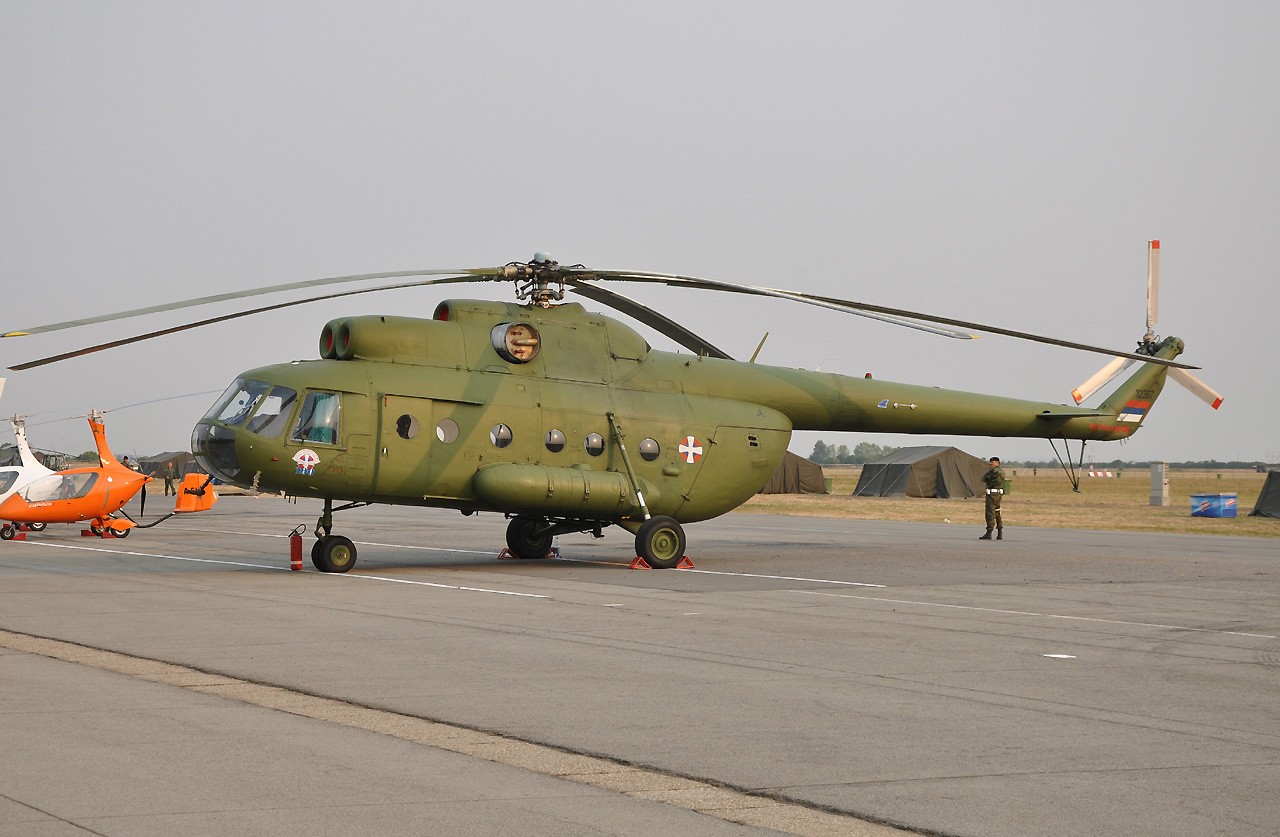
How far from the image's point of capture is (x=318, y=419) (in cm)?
1841

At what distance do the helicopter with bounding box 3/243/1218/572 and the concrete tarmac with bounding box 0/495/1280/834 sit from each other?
187 centimetres

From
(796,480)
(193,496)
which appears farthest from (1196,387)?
(796,480)

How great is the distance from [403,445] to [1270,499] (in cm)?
3448

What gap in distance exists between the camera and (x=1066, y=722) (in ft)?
26.2

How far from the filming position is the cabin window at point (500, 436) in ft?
64.7

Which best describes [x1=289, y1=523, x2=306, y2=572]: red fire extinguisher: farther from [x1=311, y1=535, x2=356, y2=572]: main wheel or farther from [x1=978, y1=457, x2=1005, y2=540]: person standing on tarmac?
[x1=978, y1=457, x2=1005, y2=540]: person standing on tarmac

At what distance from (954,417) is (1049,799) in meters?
18.9

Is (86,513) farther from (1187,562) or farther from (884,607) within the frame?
(1187,562)

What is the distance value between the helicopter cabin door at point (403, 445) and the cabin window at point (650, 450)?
3.57m

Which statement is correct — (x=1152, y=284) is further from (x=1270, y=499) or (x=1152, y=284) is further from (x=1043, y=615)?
(x=1270, y=499)

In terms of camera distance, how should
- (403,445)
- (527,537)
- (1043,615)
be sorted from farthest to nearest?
(527,537)
(403,445)
(1043,615)

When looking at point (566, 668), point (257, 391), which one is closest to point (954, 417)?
point (257, 391)

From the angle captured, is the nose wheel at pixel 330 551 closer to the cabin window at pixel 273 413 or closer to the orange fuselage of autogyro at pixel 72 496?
the cabin window at pixel 273 413

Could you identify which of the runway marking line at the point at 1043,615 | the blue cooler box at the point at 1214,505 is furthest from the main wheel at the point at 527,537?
the blue cooler box at the point at 1214,505
